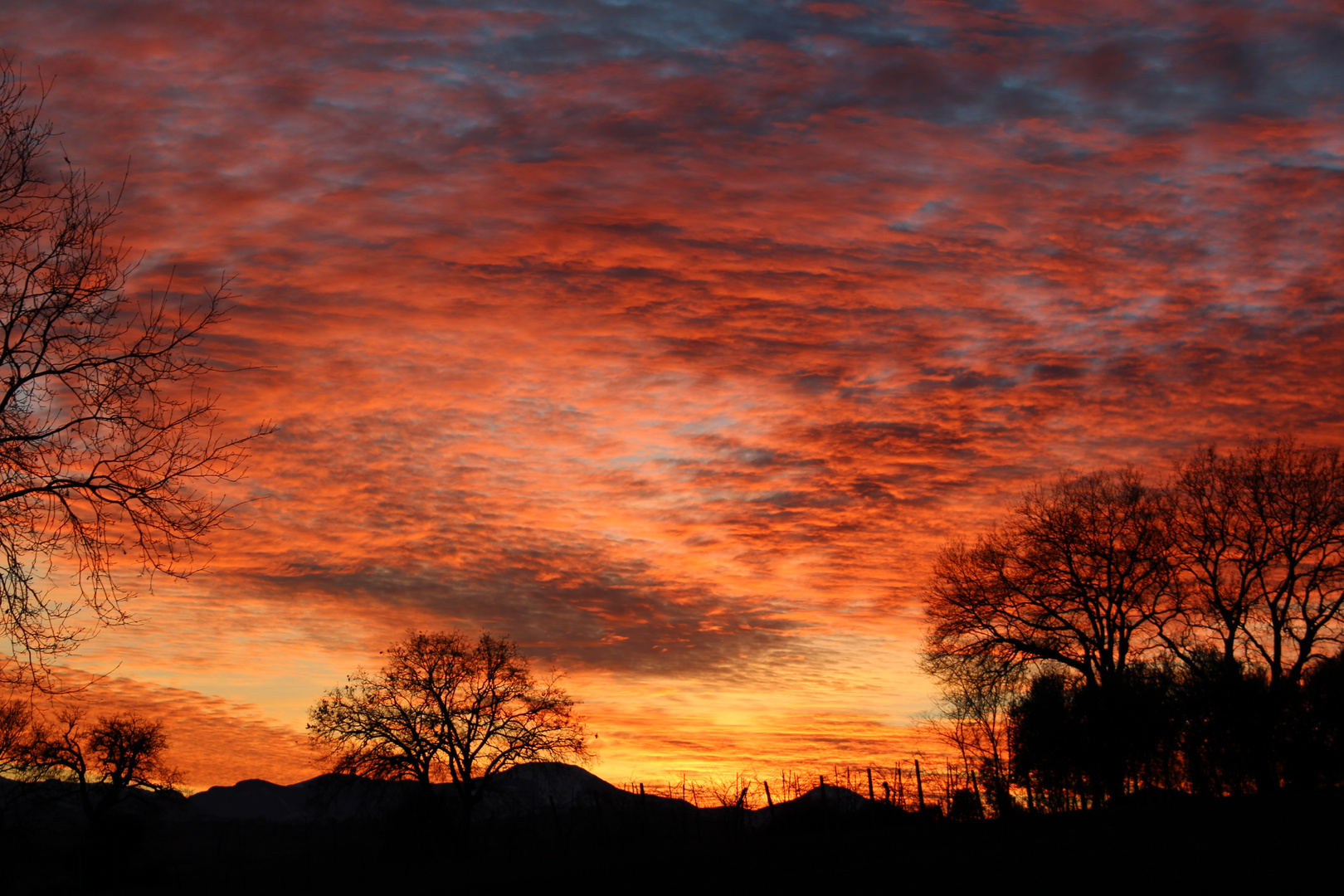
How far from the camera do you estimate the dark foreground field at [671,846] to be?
14398mm

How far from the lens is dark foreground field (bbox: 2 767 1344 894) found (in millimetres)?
14398

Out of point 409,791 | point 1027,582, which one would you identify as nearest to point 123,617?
point 1027,582

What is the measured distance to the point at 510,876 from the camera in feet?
74.1

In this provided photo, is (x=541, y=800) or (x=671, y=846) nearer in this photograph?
(x=671, y=846)

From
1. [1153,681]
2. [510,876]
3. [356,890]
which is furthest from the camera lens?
[1153,681]

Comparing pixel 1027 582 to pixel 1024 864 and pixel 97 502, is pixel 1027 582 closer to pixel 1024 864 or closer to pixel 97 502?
pixel 1024 864

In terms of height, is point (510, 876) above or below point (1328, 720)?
below

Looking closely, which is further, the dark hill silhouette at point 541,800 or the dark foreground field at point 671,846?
the dark hill silhouette at point 541,800

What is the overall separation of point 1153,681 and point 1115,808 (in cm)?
1377

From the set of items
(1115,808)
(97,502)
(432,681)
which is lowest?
(1115,808)

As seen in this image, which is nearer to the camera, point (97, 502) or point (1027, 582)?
point (97, 502)

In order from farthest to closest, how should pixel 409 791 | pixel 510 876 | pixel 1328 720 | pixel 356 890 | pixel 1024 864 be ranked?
1. pixel 409 791
2. pixel 1328 720
3. pixel 356 890
4. pixel 510 876
5. pixel 1024 864

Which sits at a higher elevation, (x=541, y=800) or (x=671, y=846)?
(x=541, y=800)

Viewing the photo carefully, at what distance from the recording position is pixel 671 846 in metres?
26.8
